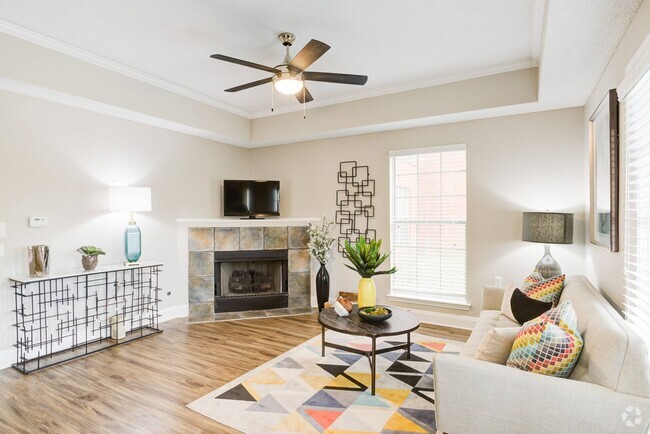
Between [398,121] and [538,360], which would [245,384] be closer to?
[538,360]

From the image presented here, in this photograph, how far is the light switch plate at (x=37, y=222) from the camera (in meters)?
3.44

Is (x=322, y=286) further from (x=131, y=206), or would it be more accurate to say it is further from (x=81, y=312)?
(x=81, y=312)

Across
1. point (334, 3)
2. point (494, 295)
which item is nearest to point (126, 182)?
point (334, 3)

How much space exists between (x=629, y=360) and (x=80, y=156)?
184 inches

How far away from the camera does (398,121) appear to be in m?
4.41

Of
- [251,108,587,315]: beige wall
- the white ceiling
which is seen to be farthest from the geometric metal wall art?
the white ceiling

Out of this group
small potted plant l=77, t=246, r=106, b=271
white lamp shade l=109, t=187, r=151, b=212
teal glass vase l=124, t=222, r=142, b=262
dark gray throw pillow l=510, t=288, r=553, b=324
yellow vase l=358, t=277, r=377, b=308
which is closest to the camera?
dark gray throw pillow l=510, t=288, r=553, b=324

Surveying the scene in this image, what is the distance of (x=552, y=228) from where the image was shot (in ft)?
11.2

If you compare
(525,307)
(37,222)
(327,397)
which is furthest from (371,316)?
(37,222)

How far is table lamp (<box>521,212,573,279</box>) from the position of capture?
11.1ft

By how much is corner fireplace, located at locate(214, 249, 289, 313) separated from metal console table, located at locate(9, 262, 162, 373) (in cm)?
87

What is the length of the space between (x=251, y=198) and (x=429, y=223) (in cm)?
261

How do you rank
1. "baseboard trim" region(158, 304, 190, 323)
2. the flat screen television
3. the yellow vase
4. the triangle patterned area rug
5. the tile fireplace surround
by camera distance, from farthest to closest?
1. the flat screen television
2. the tile fireplace surround
3. "baseboard trim" region(158, 304, 190, 323)
4. the yellow vase
5. the triangle patterned area rug

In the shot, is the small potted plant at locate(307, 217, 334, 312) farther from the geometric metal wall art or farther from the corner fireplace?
the corner fireplace
